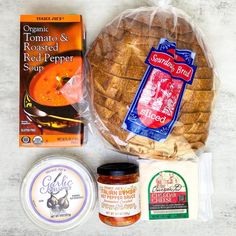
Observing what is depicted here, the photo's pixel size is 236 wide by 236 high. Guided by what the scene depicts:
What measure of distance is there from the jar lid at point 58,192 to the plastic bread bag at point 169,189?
0.42 feet

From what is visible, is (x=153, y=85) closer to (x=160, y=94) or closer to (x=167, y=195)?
(x=160, y=94)

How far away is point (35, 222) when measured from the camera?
909 millimetres

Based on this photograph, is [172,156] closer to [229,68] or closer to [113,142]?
[113,142]

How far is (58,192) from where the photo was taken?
90 cm

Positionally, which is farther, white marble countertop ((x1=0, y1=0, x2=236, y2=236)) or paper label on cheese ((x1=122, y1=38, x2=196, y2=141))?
white marble countertop ((x1=0, y1=0, x2=236, y2=236))

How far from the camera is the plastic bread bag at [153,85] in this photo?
783 millimetres

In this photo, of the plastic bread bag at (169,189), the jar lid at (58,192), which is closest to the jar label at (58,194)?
the jar lid at (58,192)

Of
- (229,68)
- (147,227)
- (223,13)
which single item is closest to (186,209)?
(147,227)

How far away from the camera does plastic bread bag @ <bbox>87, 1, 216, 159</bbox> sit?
2.57 ft

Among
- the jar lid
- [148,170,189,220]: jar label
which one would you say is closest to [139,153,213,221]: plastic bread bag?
[148,170,189,220]: jar label

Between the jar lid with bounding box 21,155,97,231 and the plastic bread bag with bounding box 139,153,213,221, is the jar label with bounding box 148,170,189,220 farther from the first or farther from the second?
the jar lid with bounding box 21,155,97,231

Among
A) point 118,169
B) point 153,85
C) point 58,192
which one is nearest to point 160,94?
point 153,85

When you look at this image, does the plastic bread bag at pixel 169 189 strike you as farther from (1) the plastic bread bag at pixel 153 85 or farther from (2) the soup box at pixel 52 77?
(2) the soup box at pixel 52 77

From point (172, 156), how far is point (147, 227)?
0.22 meters
